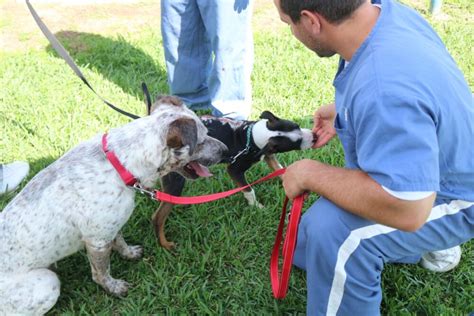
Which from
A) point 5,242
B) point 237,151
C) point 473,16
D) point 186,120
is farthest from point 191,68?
point 473,16

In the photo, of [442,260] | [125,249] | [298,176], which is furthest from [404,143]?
[125,249]

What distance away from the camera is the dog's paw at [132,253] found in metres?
3.53

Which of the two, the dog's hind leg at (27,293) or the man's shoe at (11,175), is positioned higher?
the dog's hind leg at (27,293)

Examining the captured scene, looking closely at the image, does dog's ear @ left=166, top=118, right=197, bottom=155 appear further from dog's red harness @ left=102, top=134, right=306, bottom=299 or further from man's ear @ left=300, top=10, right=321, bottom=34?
man's ear @ left=300, top=10, right=321, bottom=34

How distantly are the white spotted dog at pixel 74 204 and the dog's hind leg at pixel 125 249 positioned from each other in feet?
1.47

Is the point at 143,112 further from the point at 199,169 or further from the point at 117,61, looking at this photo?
the point at 199,169

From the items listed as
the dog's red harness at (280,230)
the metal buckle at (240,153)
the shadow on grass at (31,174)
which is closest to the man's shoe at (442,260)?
the dog's red harness at (280,230)

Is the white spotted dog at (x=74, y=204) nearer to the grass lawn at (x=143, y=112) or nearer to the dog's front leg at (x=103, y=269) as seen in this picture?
the dog's front leg at (x=103, y=269)

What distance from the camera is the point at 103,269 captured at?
319 cm

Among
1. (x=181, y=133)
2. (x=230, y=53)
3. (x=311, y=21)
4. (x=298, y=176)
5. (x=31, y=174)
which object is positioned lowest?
(x=31, y=174)

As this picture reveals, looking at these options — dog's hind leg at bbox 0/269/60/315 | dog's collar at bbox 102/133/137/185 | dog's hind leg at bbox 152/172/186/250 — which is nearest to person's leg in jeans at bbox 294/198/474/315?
dog's collar at bbox 102/133/137/185

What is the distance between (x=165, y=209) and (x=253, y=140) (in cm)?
106

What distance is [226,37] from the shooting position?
178 inches

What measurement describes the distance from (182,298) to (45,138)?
2319 mm
